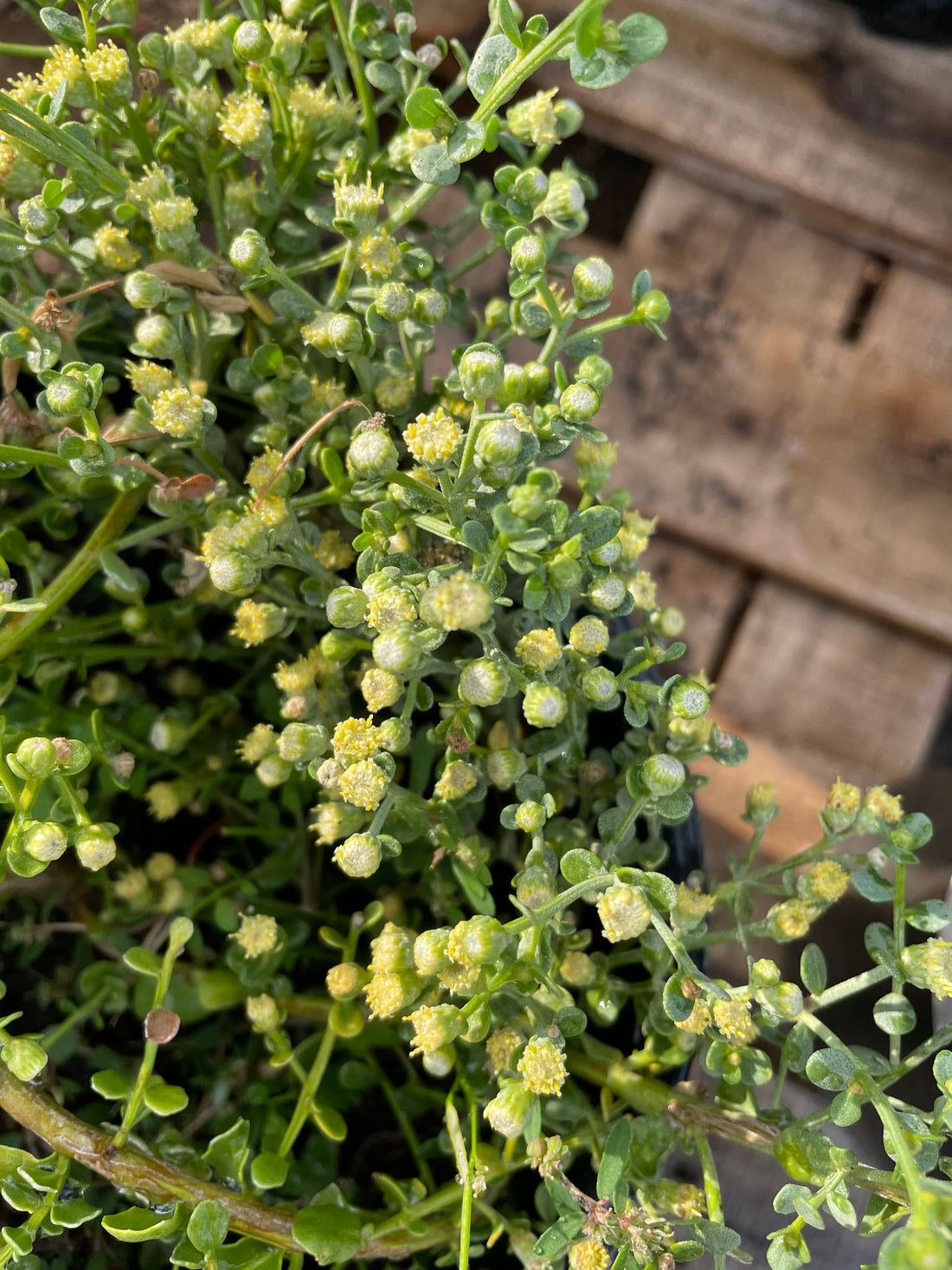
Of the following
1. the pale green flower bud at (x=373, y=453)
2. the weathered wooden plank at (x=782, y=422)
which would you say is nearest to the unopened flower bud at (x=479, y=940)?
the pale green flower bud at (x=373, y=453)

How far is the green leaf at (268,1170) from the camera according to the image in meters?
0.53

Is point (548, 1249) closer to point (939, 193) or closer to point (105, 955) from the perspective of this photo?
point (105, 955)

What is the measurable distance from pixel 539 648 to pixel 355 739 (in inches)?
4.1

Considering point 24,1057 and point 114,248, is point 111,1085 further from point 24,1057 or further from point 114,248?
point 114,248

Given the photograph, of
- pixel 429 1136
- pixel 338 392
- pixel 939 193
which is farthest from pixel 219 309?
pixel 939 193

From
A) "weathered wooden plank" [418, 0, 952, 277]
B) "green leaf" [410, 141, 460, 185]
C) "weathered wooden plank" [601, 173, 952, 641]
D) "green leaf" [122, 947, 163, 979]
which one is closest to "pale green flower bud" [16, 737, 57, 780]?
"green leaf" [122, 947, 163, 979]

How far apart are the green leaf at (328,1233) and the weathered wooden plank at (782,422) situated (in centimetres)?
65

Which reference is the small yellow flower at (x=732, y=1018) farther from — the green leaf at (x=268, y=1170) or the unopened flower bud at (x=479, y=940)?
the green leaf at (x=268, y=1170)

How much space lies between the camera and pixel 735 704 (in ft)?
3.12

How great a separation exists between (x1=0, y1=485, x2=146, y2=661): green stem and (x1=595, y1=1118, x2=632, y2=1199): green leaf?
1.34 feet

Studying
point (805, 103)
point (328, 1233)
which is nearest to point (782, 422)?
point (805, 103)

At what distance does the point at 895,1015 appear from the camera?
1.72 ft

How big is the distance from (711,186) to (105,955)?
0.87 meters

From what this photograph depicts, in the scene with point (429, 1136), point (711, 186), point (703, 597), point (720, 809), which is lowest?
point (429, 1136)
